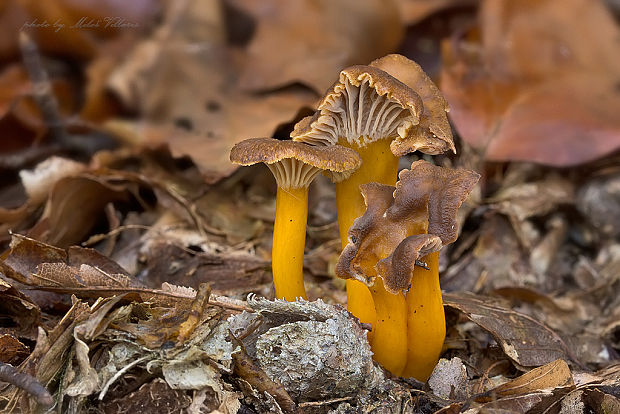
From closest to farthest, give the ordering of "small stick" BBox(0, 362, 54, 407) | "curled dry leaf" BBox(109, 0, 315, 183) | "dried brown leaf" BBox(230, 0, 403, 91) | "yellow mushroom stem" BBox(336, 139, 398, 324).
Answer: "small stick" BBox(0, 362, 54, 407), "yellow mushroom stem" BBox(336, 139, 398, 324), "curled dry leaf" BBox(109, 0, 315, 183), "dried brown leaf" BBox(230, 0, 403, 91)

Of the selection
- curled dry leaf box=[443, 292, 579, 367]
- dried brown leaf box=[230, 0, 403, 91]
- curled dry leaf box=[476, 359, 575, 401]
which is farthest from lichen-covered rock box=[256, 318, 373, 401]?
dried brown leaf box=[230, 0, 403, 91]

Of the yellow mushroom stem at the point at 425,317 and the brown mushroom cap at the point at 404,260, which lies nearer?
the brown mushroom cap at the point at 404,260

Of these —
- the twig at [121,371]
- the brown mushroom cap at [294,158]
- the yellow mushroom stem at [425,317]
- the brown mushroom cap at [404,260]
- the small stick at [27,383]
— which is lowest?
the twig at [121,371]

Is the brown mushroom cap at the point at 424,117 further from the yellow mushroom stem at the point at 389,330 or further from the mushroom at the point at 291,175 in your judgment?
the yellow mushroom stem at the point at 389,330

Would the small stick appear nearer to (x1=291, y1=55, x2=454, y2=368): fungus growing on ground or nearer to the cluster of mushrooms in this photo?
the cluster of mushrooms

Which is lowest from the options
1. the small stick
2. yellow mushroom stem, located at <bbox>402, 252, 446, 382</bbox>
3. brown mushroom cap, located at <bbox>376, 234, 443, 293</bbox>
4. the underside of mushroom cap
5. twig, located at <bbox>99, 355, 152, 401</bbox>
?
twig, located at <bbox>99, 355, 152, 401</bbox>

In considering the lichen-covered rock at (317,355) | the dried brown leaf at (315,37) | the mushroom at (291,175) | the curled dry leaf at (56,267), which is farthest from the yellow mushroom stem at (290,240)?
the dried brown leaf at (315,37)
